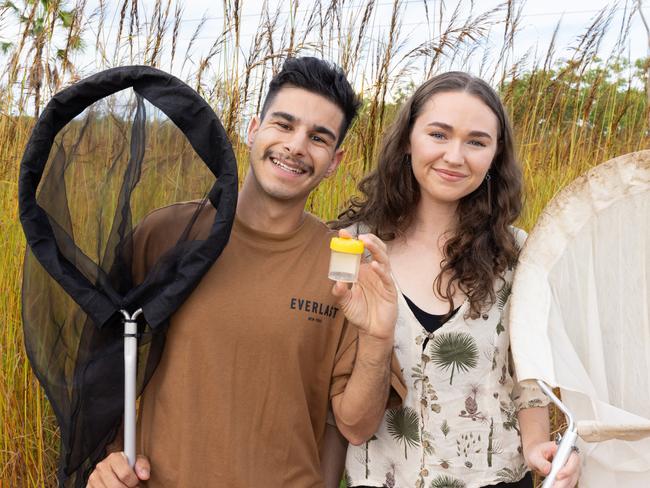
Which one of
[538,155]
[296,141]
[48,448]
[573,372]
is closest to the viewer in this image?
[573,372]

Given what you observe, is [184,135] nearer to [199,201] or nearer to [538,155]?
Result: [199,201]

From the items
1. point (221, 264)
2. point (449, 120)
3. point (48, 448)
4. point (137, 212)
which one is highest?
point (449, 120)

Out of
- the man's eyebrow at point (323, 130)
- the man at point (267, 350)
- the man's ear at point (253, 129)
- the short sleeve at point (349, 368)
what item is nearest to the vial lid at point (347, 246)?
the man at point (267, 350)

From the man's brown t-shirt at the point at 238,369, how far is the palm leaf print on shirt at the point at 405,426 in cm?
27

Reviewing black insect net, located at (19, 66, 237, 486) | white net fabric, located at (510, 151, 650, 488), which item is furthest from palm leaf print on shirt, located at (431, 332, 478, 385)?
black insect net, located at (19, 66, 237, 486)

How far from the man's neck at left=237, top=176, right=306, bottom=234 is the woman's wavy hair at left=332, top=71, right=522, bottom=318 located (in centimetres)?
35

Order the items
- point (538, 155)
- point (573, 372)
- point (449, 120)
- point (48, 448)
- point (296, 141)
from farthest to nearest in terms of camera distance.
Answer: point (538, 155) < point (48, 448) < point (449, 120) < point (296, 141) < point (573, 372)

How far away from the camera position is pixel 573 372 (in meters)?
1.78

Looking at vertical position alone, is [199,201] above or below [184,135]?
below

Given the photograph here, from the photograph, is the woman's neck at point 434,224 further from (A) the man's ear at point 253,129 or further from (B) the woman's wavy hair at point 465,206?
(A) the man's ear at point 253,129

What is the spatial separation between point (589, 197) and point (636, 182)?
12 centimetres

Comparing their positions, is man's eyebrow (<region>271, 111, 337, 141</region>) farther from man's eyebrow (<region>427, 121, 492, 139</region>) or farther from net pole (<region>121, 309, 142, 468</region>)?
net pole (<region>121, 309, 142, 468</region>)

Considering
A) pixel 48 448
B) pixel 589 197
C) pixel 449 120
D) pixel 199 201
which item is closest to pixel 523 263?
pixel 589 197

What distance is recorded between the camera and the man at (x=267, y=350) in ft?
5.92
